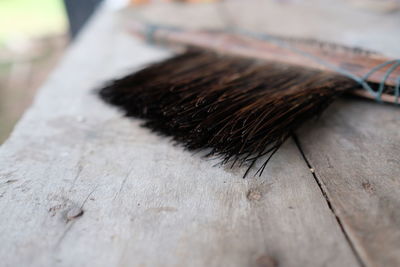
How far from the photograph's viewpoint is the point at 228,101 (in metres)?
1.02

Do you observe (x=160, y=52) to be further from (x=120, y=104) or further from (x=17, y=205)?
(x=17, y=205)

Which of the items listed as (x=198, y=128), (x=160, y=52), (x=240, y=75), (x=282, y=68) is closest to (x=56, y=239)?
(x=198, y=128)

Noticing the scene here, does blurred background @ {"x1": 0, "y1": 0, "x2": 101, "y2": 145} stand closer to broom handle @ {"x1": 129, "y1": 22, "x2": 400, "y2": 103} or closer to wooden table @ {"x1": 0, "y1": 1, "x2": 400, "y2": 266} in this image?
broom handle @ {"x1": 129, "y1": 22, "x2": 400, "y2": 103}

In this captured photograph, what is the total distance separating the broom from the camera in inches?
36.3

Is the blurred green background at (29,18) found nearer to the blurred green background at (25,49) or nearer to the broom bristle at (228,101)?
the blurred green background at (25,49)

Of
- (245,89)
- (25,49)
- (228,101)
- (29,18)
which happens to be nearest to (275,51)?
(245,89)

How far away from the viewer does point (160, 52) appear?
5.72ft

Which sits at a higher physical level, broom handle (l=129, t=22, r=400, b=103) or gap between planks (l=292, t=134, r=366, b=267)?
broom handle (l=129, t=22, r=400, b=103)

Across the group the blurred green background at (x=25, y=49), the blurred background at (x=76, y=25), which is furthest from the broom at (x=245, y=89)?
the blurred green background at (x=25, y=49)

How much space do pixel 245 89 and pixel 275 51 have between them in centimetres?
40

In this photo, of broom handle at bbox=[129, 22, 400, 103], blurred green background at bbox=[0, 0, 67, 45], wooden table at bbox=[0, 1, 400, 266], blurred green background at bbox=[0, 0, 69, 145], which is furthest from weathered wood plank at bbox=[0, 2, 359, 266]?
blurred green background at bbox=[0, 0, 67, 45]

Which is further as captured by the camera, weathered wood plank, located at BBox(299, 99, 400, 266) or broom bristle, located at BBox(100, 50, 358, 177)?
broom bristle, located at BBox(100, 50, 358, 177)

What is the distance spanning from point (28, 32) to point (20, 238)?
4.75 metres

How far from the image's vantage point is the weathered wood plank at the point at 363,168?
668mm
